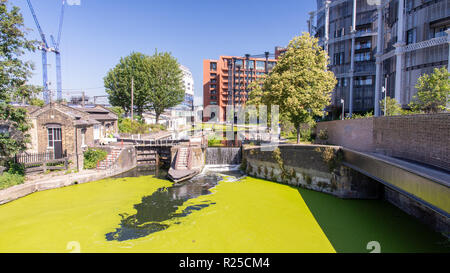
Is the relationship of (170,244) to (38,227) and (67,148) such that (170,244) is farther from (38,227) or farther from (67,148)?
(67,148)

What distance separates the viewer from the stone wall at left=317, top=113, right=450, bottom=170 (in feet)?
33.3

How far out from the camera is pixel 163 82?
49.0m

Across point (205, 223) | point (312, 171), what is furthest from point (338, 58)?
point (205, 223)

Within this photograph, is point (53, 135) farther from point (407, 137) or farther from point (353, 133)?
point (407, 137)

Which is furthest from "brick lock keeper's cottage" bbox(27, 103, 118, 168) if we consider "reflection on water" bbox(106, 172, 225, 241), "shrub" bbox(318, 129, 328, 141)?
"shrub" bbox(318, 129, 328, 141)

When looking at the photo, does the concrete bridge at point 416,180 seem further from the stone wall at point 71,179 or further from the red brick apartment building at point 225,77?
the red brick apartment building at point 225,77

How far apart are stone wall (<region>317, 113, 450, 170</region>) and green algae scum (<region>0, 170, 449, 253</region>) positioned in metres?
3.67

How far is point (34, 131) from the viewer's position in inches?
849

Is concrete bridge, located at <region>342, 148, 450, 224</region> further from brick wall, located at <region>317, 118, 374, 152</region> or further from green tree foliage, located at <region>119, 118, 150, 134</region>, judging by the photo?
green tree foliage, located at <region>119, 118, 150, 134</region>

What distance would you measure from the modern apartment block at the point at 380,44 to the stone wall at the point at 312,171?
20406 millimetres

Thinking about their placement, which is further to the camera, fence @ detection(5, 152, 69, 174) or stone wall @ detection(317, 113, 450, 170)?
fence @ detection(5, 152, 69, 174)

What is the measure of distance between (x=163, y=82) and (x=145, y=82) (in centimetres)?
378

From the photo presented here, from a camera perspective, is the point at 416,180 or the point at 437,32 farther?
the point at 437,32

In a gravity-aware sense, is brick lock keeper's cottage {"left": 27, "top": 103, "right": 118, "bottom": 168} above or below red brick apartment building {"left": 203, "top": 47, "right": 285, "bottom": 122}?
below
